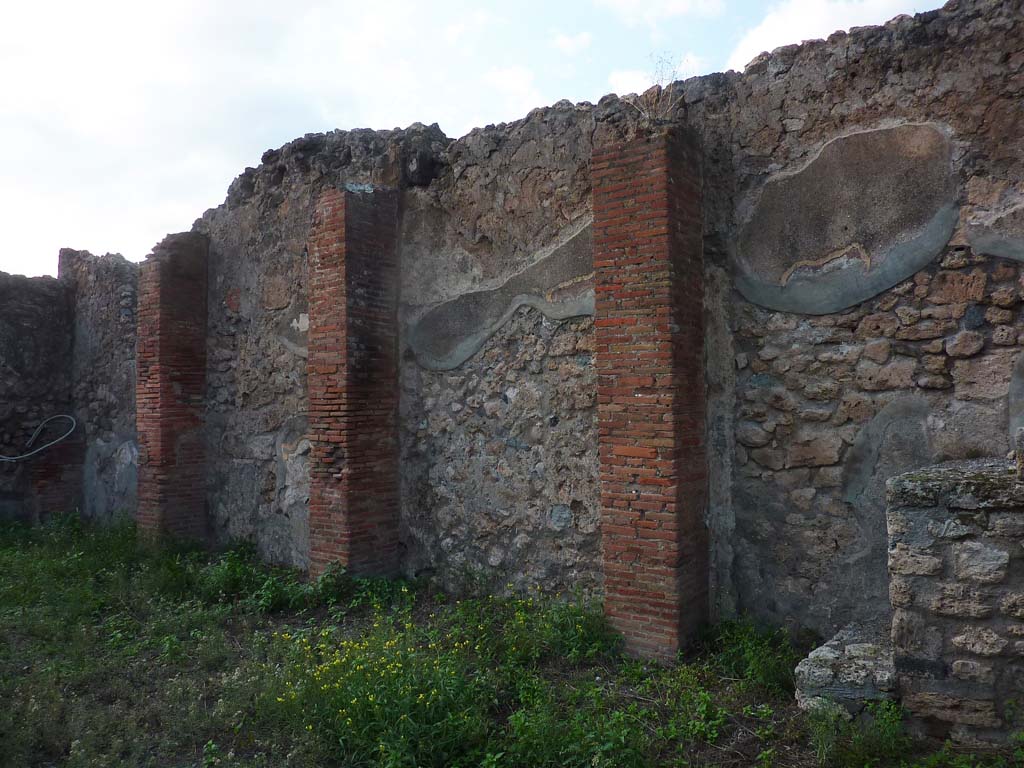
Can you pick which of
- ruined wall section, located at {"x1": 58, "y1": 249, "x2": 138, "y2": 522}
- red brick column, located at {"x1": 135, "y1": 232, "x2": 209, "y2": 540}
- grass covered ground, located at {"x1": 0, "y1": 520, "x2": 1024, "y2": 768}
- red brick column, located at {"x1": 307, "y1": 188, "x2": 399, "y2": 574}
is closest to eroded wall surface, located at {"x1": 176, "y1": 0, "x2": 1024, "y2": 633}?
red brick column, located at {"x1": 307, "y1": 188, "x2": 399, "y2": 574}

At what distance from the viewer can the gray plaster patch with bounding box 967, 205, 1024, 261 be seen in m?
3.68

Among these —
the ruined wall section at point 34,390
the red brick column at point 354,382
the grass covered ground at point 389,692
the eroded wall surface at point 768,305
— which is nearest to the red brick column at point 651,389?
the eroded wall surface at point 768,305

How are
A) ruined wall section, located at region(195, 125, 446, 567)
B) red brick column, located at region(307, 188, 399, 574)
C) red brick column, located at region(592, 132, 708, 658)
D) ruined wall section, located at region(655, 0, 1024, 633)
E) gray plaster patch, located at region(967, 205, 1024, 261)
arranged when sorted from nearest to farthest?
gray plaster patch, located at region(967, 205, 1024, 261)
ruined wall section, located at region(655, 0, 1024, 633)
red brick column, located at region(592, 132, 708, 658)
red brick column, located at region(307, 188, 399, 574)
ruined wall section, located at region(195, 125, 446, 567)

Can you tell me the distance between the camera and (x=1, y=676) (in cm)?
422

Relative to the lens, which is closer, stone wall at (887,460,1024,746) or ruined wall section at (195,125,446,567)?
stone wall at (887,460,1024,746)

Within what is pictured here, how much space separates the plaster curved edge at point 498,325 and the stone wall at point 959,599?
236cm

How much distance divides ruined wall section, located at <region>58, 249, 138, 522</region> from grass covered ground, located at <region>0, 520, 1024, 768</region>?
129 inches

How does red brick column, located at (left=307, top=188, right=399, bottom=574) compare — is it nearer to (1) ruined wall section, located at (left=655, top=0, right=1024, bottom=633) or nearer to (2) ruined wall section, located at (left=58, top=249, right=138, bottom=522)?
(1) ruined wall section, located at (left=655, top=0, right=1024, bottom=633)

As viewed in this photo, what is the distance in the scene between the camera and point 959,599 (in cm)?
306

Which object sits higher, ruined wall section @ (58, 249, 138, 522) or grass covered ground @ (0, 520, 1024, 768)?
ruined wall section @ (58, 249, 138, 522)

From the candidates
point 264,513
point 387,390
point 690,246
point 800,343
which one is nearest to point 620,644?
point 800,343

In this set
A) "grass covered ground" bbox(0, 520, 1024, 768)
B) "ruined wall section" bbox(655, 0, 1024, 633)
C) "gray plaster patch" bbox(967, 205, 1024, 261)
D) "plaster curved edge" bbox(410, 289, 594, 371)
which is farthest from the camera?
"plaster curved edge" bbox(410, 289, 594, 371)

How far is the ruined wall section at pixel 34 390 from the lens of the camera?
904cm

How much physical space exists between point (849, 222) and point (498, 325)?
2.45 meters
